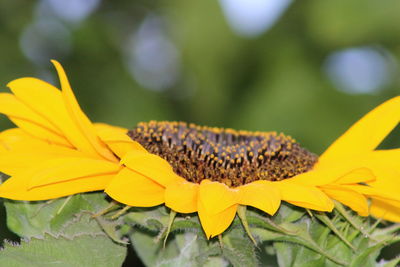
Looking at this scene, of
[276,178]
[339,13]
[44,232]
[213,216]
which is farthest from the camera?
[339,13]

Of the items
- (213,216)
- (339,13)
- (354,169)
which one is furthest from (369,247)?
(339,13)

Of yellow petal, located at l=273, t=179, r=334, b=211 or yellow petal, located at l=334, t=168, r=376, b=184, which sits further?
yellow petal, located at l=334, t=168, r=376, b=184

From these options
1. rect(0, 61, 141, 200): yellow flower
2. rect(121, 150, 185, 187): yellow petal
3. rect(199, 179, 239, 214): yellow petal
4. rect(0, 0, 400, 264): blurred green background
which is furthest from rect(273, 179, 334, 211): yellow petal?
rect(0, 0, 400, 264): blurred green background

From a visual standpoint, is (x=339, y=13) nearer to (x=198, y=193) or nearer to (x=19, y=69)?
(x=19, y=69)

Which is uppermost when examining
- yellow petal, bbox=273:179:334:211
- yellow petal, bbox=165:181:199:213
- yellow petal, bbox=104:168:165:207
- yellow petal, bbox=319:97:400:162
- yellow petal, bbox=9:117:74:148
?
yellow petal, bbox=319:97:400:162

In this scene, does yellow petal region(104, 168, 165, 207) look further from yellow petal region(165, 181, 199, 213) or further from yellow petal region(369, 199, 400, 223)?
yellow petal region(369, 199, 400, 223)

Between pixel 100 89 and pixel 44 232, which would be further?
Answer: pixel 100 89
